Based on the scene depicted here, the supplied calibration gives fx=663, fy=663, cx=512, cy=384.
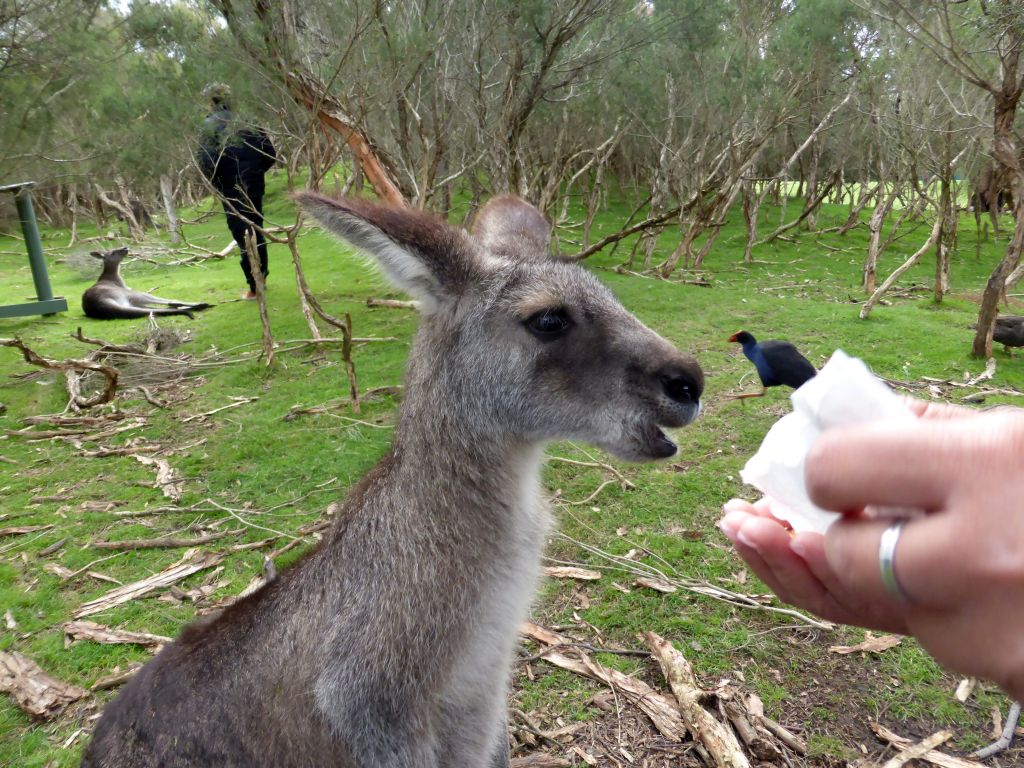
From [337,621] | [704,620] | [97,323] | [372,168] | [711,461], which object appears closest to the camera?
[337,621]

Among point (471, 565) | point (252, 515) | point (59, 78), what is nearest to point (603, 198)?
point (59, 78)

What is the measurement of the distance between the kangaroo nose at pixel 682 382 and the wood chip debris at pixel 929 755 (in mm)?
1648

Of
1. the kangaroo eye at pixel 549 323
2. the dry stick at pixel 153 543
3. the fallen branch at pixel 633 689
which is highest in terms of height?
the kangaroo eye at pixel 549 323

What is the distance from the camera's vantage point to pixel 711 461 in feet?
15.6

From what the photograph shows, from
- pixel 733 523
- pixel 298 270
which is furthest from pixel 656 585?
pixel 298 270

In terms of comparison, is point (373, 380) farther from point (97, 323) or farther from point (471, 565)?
point (97, 323)

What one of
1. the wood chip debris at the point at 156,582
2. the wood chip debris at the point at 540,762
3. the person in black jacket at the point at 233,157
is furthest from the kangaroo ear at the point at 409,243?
the person in black jacket at the point at 233,157

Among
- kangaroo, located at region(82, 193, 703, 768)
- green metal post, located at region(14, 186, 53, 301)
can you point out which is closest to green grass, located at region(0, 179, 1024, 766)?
kangaroo, located at region(82, 193, 703, 768)

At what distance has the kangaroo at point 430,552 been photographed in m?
1.83

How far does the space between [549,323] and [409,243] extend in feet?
1.69

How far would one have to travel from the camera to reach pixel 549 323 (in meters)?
2.17

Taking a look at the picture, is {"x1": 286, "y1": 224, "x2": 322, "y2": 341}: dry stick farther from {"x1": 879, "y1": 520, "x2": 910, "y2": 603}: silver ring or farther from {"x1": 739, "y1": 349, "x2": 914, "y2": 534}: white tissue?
{"x1": 879, "y1": 520, "x2": 910, "y2": 603}: silver ring

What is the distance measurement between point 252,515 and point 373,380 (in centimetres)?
238

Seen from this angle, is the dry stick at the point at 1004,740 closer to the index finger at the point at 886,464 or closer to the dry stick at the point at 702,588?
the dry stick at the point at 702,588
